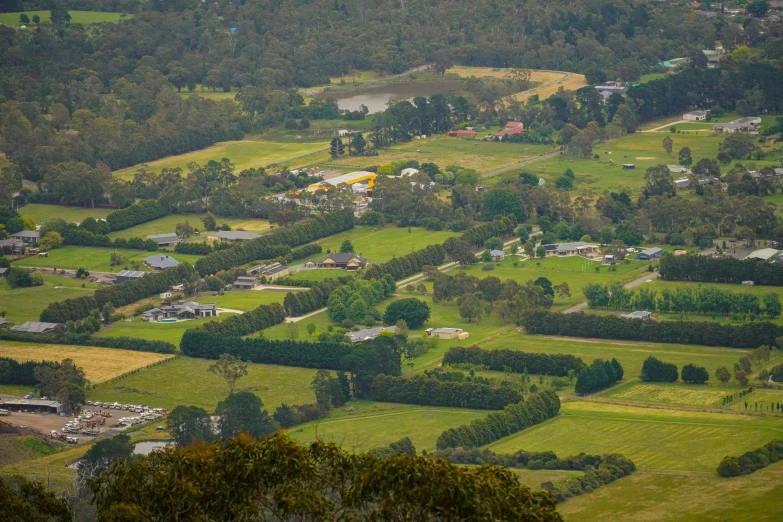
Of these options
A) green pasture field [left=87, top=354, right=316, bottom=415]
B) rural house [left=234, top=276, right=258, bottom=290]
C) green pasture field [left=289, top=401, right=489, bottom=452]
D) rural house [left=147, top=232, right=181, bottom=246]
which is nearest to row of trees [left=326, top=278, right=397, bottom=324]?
rural house [left=234, top=276, right=258, bottom=290]

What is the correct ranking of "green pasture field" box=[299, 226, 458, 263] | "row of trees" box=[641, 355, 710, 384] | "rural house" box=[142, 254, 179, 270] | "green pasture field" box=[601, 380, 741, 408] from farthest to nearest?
"green pasture field" box=[299, 226, 458, 263], "rural house" box=[142, 254, 179, 270], "row of trees" box=[641, 355, 710, 384], "green pasture field" box=[601, 380, 741, 408]

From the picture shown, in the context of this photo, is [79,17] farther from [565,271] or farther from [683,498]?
[683,498]

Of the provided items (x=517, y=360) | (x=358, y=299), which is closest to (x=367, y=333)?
(x=358, y=299)

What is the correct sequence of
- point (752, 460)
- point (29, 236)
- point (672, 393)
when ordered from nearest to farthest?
1. point (752, 460)
2. point (672, 393)
3. point (29, 236)

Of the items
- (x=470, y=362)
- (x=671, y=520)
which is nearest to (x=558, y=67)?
(x=470, y=362)

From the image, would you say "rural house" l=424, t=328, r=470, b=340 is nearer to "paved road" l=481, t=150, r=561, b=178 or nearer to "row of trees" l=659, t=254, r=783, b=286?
"row of trees" l=659, t=254, r=783, b=286
